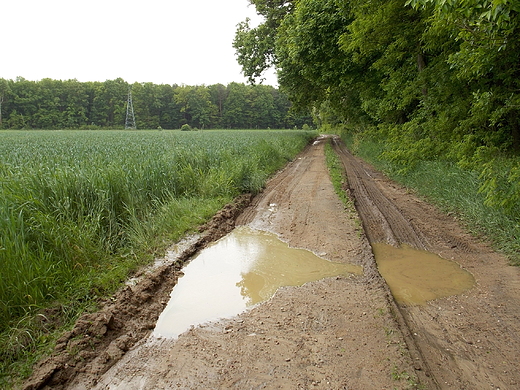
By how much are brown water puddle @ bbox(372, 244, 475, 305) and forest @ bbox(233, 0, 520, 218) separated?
1480mm

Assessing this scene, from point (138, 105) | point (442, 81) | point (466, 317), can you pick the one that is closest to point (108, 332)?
point (466, 317)

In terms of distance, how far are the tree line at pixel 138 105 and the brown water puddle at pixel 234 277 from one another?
69.2 m

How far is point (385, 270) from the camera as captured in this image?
15.4 feet

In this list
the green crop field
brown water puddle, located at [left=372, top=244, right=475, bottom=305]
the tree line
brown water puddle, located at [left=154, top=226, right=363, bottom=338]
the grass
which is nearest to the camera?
the green crop field

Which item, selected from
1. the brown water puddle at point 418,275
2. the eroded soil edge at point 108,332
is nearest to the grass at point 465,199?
the brown water puddle at point 418,275

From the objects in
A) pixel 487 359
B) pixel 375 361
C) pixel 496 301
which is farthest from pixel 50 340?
pixel 496 301

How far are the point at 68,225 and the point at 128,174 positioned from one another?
2074 millimetres

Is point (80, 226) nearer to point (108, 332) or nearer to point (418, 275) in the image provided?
point (108, 332)

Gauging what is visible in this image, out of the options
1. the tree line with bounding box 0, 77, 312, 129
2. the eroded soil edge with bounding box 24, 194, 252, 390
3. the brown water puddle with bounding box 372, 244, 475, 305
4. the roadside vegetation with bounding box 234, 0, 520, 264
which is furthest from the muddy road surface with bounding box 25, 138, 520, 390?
the tree line with bounding box 0, 77, 312, 129

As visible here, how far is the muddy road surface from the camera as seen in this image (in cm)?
260

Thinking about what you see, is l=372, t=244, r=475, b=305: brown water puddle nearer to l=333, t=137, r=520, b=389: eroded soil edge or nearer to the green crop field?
l=333, t=137, r=520, b=389: eroded soil edge

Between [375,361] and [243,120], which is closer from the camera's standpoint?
[375,361]

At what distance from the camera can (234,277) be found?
15.2ft

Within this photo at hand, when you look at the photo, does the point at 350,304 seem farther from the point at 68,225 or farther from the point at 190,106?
the point at 190,106
